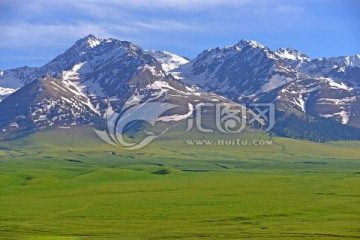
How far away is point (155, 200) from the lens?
6171 inches

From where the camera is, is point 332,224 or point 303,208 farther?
point 303,208

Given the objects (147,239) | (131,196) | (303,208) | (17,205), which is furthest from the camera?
(131,196)

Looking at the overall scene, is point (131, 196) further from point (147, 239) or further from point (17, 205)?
point (147, 239)

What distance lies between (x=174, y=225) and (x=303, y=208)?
34.6 m

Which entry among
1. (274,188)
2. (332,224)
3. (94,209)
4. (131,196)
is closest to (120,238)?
(332,224)

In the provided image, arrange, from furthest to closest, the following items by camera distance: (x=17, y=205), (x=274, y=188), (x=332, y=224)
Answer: (x=274, y=188), (x=17, y=205), (x=332, y=224)

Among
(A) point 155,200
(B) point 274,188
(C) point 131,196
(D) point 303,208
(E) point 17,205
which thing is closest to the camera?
(D) point 303,208

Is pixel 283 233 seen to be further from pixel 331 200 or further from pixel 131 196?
pixel 131 196

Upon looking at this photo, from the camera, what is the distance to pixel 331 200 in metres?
148

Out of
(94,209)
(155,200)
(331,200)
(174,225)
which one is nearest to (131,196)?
(155,200)

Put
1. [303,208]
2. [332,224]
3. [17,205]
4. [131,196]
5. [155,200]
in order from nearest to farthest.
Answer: [332,224], [303,208], [17,205], [155,200], [131,196]

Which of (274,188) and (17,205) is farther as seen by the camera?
(274,188)

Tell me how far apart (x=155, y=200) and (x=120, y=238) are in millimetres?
63714

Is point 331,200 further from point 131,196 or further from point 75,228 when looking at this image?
point 75,228
